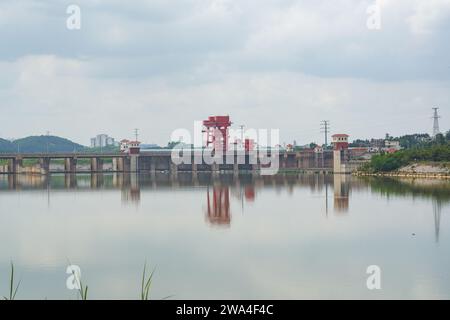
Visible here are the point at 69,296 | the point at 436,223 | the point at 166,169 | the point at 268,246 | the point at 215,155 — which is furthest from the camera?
the point at 166,169

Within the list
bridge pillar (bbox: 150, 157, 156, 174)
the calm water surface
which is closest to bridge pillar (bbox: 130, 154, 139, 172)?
bridge pillar (bbox: 150, 157, 156, 174)

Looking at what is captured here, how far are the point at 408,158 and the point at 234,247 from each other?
140 ft

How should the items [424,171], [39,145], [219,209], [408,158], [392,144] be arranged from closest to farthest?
[219,209] < [424,171] < [408,158] < [392,144] < [39,145]

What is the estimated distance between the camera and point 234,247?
15.9 meters

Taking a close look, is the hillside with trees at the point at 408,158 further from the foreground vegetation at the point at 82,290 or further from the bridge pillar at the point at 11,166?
the foreground vegetation at the point at 82,290

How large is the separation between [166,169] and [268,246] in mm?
64961

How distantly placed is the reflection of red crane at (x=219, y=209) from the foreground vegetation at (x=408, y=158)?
2321 centimetres

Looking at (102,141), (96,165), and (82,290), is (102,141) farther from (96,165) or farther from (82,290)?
(82,290)

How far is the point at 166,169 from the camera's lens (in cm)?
8038

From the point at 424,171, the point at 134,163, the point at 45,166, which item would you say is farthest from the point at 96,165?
the point at 424,171

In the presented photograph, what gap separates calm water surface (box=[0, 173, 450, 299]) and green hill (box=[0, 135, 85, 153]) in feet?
403

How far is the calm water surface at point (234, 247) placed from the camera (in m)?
11.5
